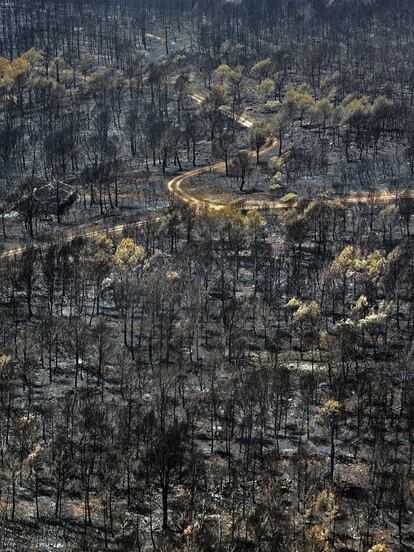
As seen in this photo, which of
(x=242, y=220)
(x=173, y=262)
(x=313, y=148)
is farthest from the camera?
(x=313, y=148)

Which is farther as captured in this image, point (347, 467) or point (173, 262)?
point (173, 262)

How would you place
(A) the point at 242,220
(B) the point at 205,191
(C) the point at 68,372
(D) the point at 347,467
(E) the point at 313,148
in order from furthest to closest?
(E) the point at 313,148 → (B) the point at 205,191 → (A) the point at 242,220 → (C) the point at 68,372 → (D) the point at 347,467

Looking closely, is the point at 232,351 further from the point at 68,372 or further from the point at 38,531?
the point at 38,531

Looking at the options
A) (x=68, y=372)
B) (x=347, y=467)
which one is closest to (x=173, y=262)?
(x=68, y=372)

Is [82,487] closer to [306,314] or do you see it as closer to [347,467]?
[347,467]

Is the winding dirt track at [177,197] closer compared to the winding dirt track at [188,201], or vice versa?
the winding dirt track at [177,197]

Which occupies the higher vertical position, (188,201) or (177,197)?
(177,197)

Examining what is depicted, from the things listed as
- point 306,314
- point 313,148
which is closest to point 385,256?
point 306,314

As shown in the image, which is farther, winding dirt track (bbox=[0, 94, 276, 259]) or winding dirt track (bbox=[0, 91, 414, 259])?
winding dirt track (bbox=[0, 91, 414, 259])

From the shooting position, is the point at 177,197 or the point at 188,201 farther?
the point at 177,197
